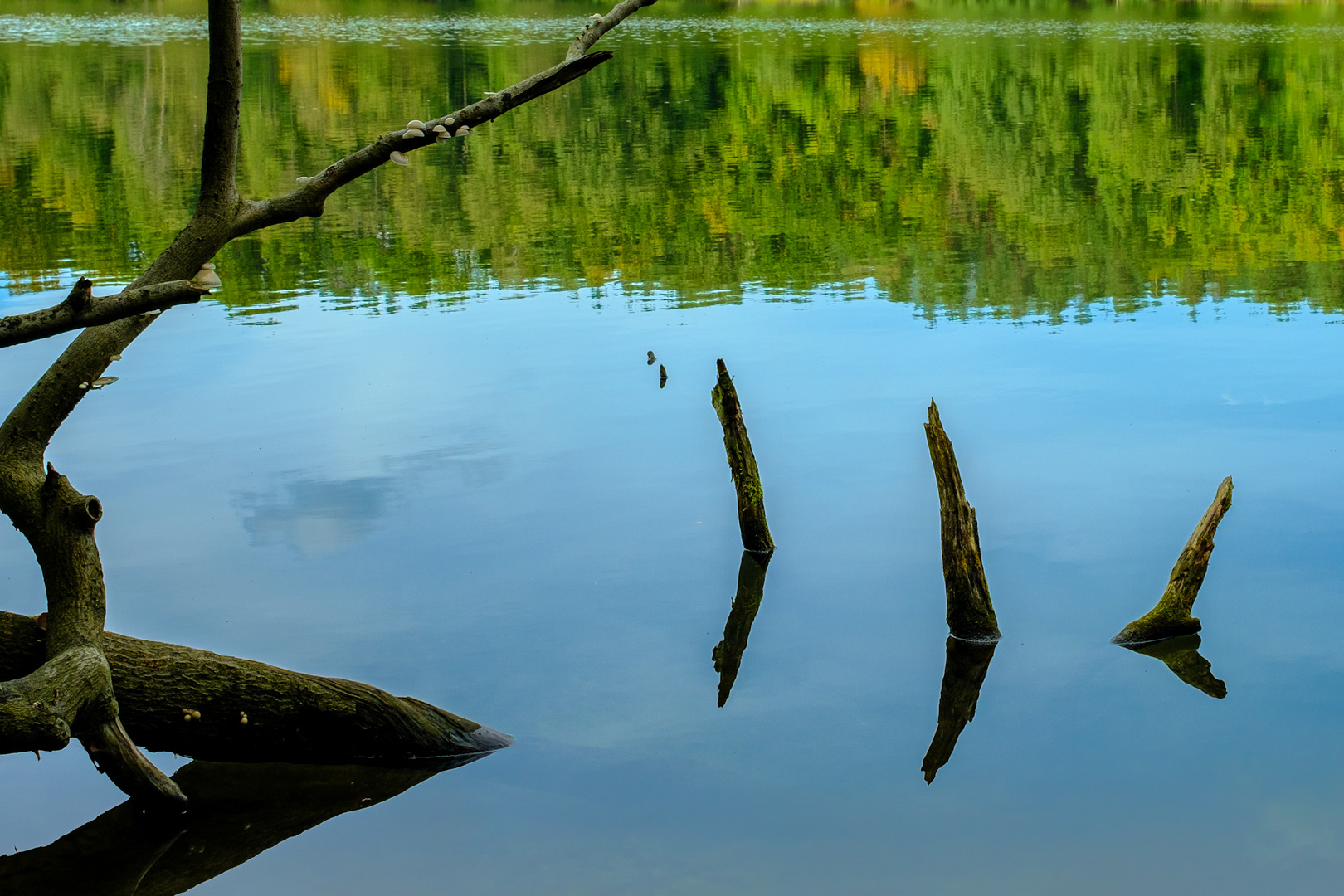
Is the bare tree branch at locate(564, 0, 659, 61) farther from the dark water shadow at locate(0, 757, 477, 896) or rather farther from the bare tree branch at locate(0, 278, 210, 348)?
the dark water shadow at locate(0, 757, 477, 896)

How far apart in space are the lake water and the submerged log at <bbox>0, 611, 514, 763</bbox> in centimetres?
37

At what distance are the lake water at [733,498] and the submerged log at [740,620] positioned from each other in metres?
0.12

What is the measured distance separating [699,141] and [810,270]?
19802 millimetres

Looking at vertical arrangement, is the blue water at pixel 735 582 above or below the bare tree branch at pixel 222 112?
below

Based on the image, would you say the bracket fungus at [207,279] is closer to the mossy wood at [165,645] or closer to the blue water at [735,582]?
the mossy wood at [165,645]

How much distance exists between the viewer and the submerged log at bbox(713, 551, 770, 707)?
11.6 m

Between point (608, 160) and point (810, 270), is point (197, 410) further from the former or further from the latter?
point (608, 160)

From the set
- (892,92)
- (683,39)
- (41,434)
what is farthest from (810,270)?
(683,39)

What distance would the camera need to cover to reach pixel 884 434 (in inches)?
704

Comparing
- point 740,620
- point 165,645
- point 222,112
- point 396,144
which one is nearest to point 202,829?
point 165,645

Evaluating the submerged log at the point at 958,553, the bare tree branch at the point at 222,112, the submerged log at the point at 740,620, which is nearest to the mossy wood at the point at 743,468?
the submerged log at the point at 740,620

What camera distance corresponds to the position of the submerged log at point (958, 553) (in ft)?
35.5

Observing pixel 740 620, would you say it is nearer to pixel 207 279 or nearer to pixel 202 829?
pixel 202 829

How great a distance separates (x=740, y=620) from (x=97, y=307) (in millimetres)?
7466
